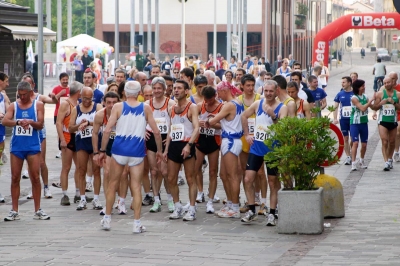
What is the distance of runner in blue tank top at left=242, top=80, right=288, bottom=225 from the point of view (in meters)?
11.4

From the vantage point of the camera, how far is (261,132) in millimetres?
11445

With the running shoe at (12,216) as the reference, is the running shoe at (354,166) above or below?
above

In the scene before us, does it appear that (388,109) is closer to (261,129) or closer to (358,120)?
(358,120)

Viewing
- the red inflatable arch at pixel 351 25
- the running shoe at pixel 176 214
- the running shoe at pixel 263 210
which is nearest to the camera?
the running shoe at pixel 176 214

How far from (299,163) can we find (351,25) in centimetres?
3909

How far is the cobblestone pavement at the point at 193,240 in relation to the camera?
362 inches

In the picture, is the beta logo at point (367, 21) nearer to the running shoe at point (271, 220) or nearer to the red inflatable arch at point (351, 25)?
the red inflatable arch at point (351, 25)

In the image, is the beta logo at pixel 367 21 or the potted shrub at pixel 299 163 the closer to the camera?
the potted shrub at pixel 299 163

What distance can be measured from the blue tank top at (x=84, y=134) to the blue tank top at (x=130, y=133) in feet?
6.36

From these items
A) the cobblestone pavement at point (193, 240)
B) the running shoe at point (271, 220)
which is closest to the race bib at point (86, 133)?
the cobblestone pavement at point (193, 240)

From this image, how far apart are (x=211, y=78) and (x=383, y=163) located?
523 centimetres

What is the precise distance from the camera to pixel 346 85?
18.4 metres

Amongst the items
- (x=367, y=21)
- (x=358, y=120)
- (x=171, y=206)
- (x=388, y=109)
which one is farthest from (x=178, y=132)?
(x=367, y=21)

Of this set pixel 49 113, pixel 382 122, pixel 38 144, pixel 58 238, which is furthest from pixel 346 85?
pixel 49 113
